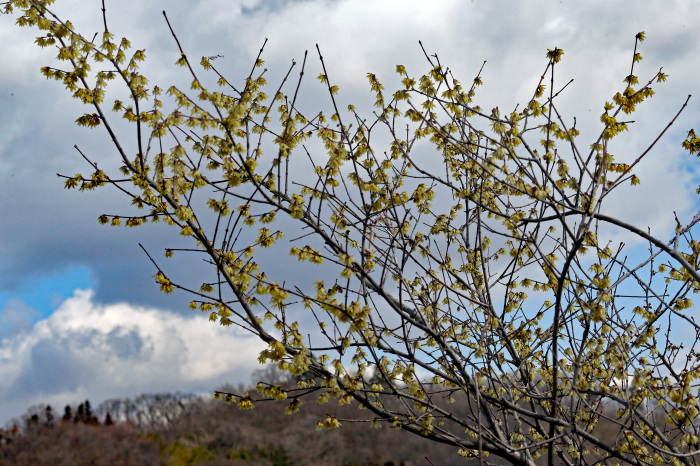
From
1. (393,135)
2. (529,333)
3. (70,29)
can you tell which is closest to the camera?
(70,29)

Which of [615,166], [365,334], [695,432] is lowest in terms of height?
[695,432]

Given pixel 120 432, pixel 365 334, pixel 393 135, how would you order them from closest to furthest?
pixel 365 334, pixel 393 135, pixel 120 432

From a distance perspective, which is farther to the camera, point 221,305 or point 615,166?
point 615,166

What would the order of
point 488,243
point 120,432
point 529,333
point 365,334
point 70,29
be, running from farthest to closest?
point 120,432, point 488,243, point 529,333, point 70,29, point 365,334

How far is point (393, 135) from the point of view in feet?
18.1

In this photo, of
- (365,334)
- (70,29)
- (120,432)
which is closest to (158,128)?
(70,29)

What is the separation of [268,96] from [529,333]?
11.3 feet

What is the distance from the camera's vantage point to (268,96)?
532 centimetres

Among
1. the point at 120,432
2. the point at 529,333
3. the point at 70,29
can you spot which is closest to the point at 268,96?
the point at 70,29

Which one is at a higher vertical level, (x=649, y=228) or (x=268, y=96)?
(x=268, y=96)

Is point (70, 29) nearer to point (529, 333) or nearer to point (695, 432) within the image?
point (529, 333)

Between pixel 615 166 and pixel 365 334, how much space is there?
2.72 meters

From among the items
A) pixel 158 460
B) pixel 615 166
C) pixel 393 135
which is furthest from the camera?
pixel 158 460

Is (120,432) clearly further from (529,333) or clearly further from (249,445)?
(529,333)
